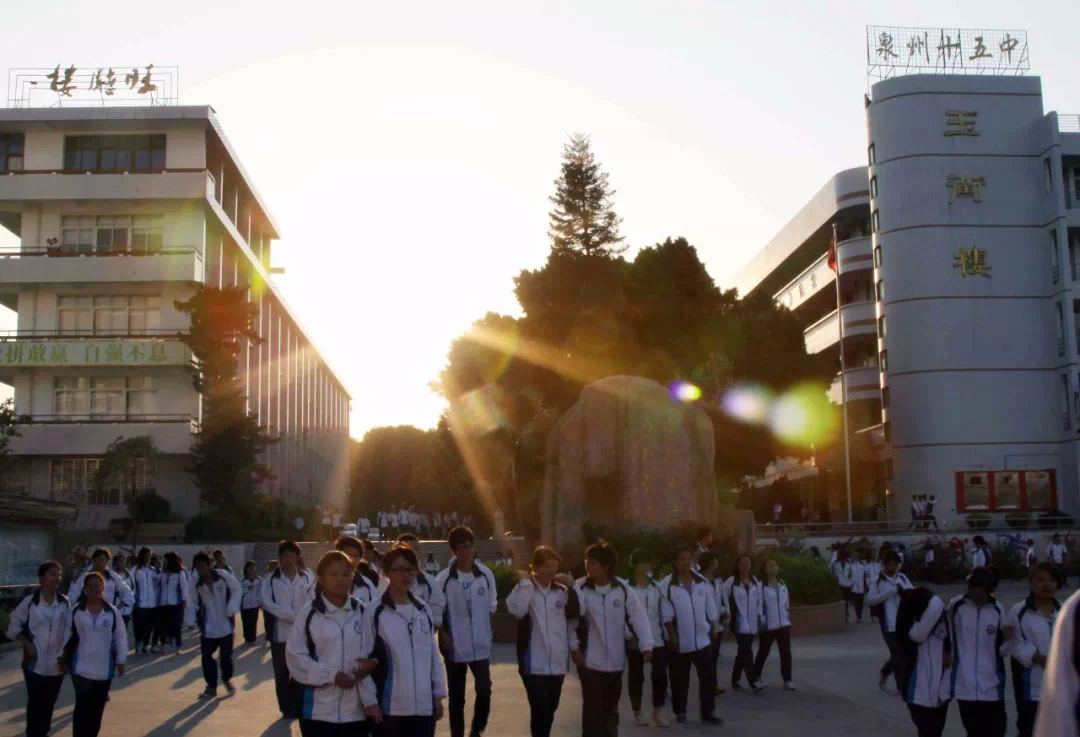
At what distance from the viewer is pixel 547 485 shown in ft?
79.6

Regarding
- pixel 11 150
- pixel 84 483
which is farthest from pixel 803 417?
pixel 11 150

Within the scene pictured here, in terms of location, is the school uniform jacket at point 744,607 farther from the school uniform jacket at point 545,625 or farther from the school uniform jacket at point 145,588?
the school uniform jacket at point 145,588

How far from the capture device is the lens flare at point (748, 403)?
46500 millimetres

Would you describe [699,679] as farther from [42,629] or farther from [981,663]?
[42,629]

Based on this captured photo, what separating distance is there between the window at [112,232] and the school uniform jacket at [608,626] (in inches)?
1644

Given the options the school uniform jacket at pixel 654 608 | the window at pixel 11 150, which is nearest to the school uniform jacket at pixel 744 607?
the school uniform jacket at pixel 654 608

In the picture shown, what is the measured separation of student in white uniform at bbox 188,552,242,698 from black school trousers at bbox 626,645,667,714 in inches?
186

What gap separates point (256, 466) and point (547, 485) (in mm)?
24933

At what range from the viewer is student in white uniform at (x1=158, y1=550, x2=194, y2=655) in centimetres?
2055

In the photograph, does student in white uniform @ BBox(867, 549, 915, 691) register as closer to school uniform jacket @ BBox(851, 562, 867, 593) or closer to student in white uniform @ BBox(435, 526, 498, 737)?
student in white uniform @ BBox(435, 526, 498, 737)

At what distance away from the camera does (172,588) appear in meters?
20.6

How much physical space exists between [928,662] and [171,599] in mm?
15082

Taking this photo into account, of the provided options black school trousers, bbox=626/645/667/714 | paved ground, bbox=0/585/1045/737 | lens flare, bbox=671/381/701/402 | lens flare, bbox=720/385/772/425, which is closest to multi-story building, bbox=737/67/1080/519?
lens flare, bbox=720/385/772/425

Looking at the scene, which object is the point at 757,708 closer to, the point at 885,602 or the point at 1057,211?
the point at 885,602
